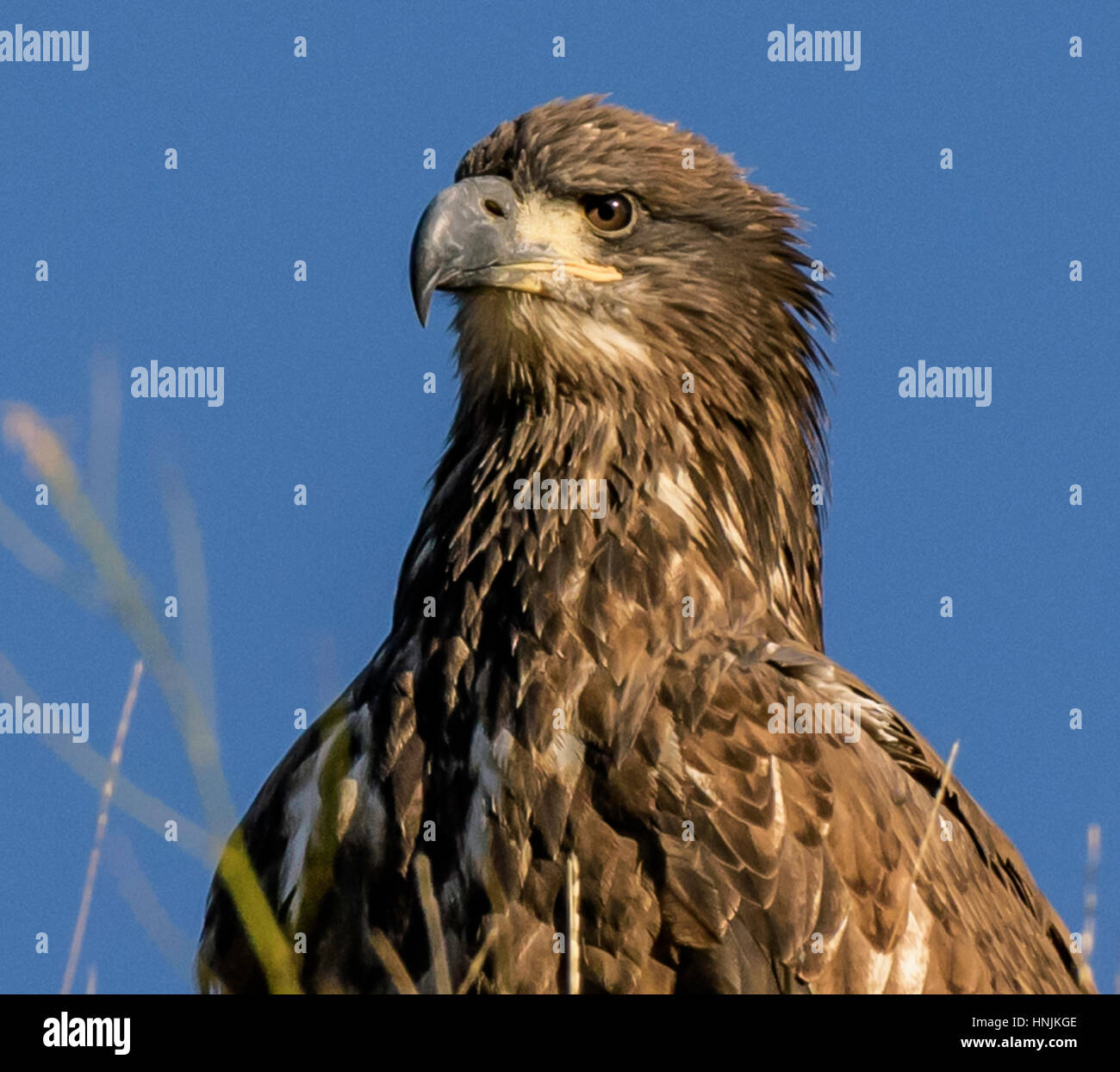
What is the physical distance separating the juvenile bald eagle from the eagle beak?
0.01 m

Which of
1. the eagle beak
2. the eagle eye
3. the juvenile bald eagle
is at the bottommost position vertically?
the juvenile bald eagle

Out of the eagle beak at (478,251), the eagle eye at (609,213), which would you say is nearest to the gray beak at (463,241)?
the eagle beak at (478,251)

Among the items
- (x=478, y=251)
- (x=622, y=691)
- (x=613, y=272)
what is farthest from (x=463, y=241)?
(x=622, y=691)

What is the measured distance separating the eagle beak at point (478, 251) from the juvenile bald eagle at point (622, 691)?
0.01 metres

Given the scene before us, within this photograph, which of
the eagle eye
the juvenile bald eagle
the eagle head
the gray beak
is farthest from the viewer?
the eagle eye

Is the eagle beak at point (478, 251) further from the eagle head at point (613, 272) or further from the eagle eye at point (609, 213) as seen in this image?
the eagle eye at point (609, 213)

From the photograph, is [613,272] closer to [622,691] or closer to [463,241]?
[463,241]

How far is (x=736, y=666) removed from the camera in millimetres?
5387

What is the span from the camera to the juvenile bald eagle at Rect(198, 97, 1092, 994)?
16.5 ft

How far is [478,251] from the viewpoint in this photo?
235 inches

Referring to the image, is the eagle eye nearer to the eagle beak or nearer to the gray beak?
the eagle beak

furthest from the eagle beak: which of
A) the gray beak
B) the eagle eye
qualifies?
the eagle eye

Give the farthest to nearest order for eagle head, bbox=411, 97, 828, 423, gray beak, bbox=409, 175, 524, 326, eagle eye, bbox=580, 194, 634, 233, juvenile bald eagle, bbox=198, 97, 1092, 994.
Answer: eagle eye, bbox=580, 194, 634, 233
eagle head, bbox=411, 97, 828, 423
gray beak, bbox=409, 175, 524, 326
juvenile bald eagle, bbox=198, 97, 1092, 994
